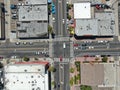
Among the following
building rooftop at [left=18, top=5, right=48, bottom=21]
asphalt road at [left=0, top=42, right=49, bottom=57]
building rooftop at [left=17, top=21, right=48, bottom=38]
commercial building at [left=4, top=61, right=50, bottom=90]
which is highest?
building rooftop at [left=18, top=5, right=48, bottom=21]

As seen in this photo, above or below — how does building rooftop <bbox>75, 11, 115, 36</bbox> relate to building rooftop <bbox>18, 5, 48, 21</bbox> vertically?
below

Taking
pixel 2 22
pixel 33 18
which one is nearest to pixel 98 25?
pixel 33 18

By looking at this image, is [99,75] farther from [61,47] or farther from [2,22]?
[2,22]

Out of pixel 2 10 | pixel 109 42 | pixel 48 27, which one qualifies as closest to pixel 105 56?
pixel 109 42

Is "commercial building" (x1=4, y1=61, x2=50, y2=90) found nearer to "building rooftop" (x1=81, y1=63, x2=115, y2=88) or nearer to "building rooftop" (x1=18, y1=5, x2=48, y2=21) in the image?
"building rooftop" (x1=81, y1=63, x2=115, y2=88)

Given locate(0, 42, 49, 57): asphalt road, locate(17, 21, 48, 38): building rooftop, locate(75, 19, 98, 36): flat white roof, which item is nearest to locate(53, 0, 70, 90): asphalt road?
locate(0, 42, 49, 57): asphalt road

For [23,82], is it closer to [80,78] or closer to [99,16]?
[80,78]
